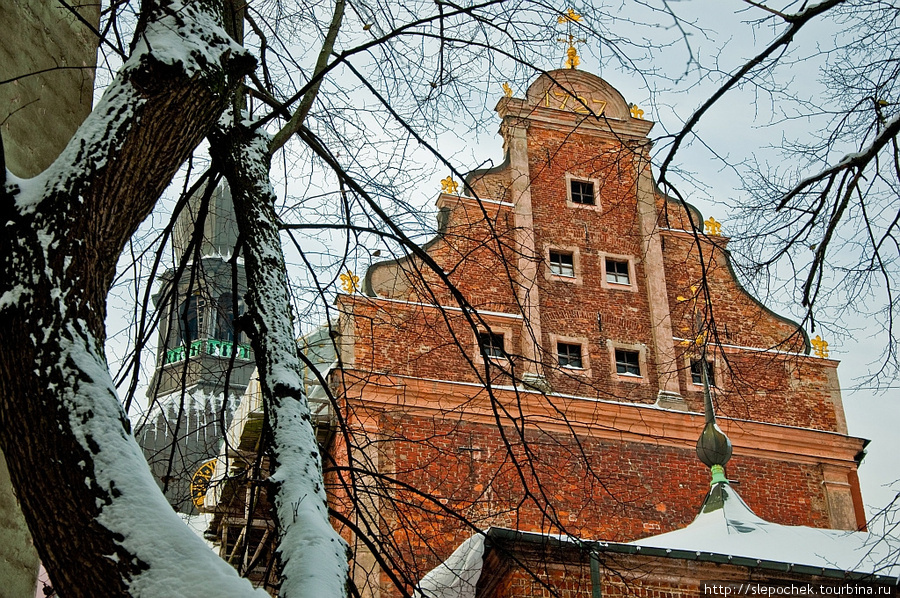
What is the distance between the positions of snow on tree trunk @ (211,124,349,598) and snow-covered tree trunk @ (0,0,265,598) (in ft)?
1.29

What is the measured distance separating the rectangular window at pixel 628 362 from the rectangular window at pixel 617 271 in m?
1.14

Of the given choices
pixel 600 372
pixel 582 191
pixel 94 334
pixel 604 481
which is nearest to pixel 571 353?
pixel 600 372

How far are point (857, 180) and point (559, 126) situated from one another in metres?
12.6

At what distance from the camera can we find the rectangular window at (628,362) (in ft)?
55.1

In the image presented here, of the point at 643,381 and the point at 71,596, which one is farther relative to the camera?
the point at 643,381

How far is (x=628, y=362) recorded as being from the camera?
16891mm

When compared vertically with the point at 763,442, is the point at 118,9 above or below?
below

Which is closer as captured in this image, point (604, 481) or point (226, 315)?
point (226, 315)

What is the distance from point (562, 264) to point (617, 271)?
38.1 inches

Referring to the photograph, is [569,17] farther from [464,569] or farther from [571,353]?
[571,353]

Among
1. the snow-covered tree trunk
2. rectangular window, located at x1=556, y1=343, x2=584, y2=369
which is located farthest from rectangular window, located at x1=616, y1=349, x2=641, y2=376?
the snow-covered tree trunk

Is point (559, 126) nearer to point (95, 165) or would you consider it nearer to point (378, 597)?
point (378, 597)

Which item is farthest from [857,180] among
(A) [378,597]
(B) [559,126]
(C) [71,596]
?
(B) [559,126]

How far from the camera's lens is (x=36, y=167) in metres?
4.73
